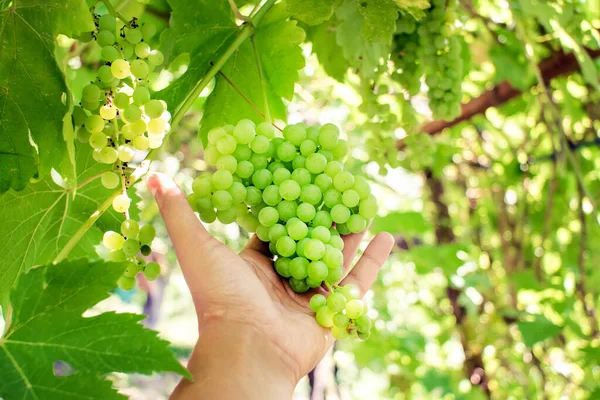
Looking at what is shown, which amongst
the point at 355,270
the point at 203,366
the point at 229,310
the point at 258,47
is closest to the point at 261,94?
the point at 258,47

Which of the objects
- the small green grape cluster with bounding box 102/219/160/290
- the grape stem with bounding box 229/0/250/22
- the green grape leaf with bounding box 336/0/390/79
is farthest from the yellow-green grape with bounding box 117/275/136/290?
the green grape leaf with bounding box 336/0/390/79

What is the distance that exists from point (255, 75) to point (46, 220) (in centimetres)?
61

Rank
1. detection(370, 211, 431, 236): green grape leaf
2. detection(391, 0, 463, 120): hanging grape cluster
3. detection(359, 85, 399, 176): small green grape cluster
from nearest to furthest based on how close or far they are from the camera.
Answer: detection(391, 0, 463, 120): hanging grape cluster, detection(359, 85, 399, 176): small green grape cluster, detection(370, 211, 431, 236): green grape leaf

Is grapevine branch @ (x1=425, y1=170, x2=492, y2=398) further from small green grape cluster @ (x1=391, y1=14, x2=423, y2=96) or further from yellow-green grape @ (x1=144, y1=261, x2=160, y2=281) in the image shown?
yellow-green grape @ (x1=144, y1=261, x2=160, y2=281)

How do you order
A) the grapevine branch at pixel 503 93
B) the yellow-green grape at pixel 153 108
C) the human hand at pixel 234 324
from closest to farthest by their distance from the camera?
the human hand at pixel 234 324 → the yellow-green grape at pixel 153 108 → the grapevine branch at pixel 503 93

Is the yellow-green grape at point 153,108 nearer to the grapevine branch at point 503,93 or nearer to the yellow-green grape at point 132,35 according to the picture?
the yellow-green grape at point 132,35

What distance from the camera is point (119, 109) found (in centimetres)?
105

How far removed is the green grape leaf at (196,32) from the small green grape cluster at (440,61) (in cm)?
62

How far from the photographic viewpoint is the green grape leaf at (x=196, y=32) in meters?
1.32

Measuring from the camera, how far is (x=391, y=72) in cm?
182

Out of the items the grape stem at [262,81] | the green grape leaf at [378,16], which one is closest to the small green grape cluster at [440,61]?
the green grape leaf at [378,16]

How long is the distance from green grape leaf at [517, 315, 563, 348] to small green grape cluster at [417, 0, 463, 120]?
3.93ft

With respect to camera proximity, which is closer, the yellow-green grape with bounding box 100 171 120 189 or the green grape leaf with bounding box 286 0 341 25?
the yellow-green grape with bounding box 100 171 120 189

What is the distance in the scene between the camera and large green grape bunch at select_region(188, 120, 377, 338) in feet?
3.42
